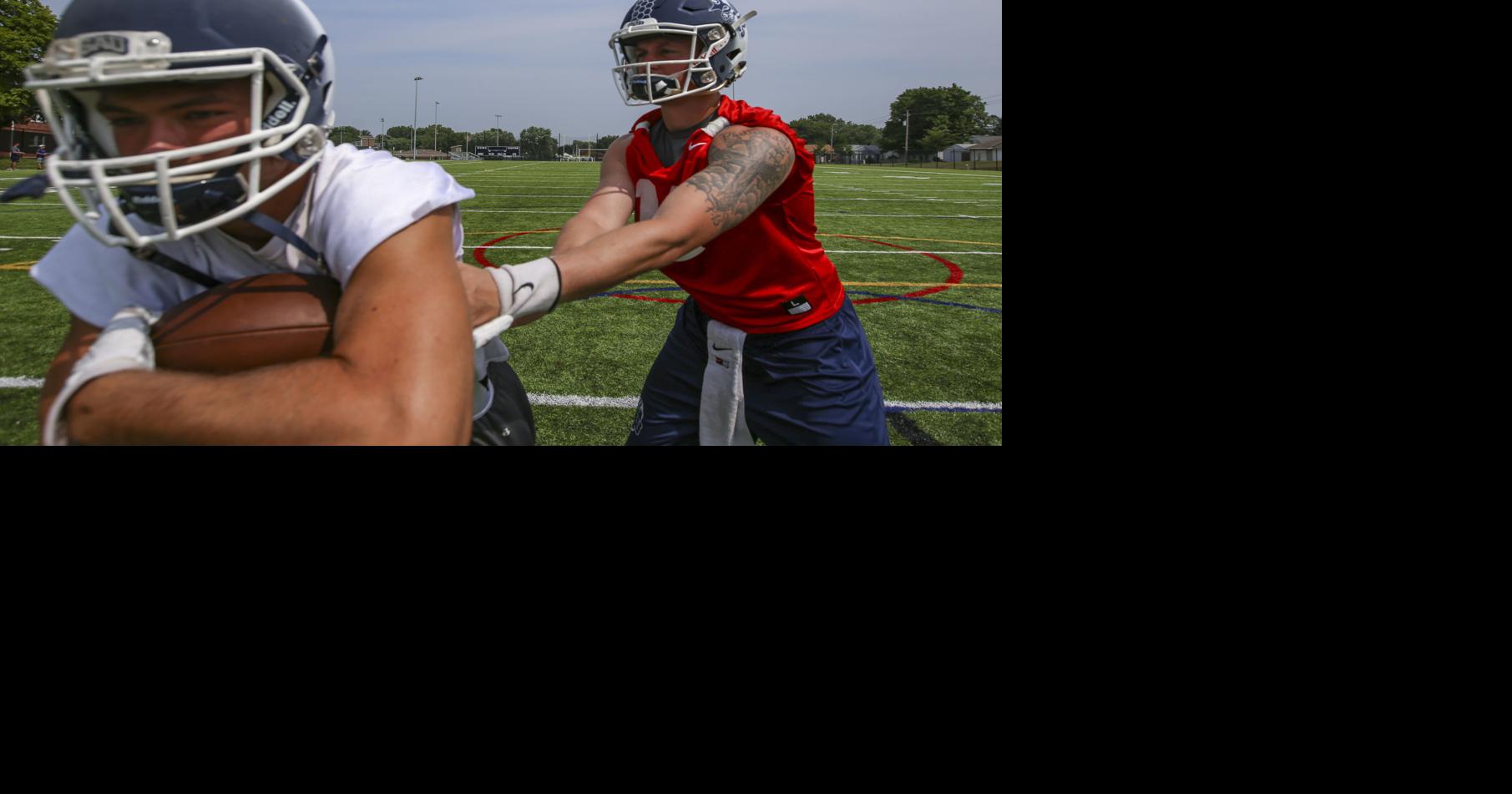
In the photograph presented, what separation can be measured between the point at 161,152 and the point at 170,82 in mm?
92

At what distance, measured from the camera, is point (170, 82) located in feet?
3.64

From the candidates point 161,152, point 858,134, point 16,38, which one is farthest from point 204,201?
point 858,134

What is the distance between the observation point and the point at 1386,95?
1339 mm

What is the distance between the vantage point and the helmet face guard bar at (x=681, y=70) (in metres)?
2.11

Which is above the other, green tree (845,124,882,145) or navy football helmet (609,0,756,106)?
green tree (845,124,882,145)

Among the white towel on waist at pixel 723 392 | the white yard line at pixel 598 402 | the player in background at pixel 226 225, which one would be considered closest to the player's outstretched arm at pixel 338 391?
the player in background at pixel 226 225

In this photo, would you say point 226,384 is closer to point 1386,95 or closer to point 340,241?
point 340,241

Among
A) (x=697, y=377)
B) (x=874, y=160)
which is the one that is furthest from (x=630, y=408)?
(x=874, y=160)

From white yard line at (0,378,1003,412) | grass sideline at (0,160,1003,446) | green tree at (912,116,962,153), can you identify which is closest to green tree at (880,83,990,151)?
green tree at (912,116,962,153)

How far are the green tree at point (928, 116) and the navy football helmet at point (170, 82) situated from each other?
29270 mm

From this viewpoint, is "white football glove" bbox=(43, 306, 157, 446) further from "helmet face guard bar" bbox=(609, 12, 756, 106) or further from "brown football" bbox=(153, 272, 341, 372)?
"helmet face guard bar" bbox=(609, 12, 756, 106)

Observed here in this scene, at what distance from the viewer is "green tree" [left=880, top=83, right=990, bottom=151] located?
29.6 meters

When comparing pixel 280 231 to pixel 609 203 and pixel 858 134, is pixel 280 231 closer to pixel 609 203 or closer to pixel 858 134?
pixel 609 203

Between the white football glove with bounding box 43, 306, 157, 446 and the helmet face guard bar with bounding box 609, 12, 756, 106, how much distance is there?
1320 mm
